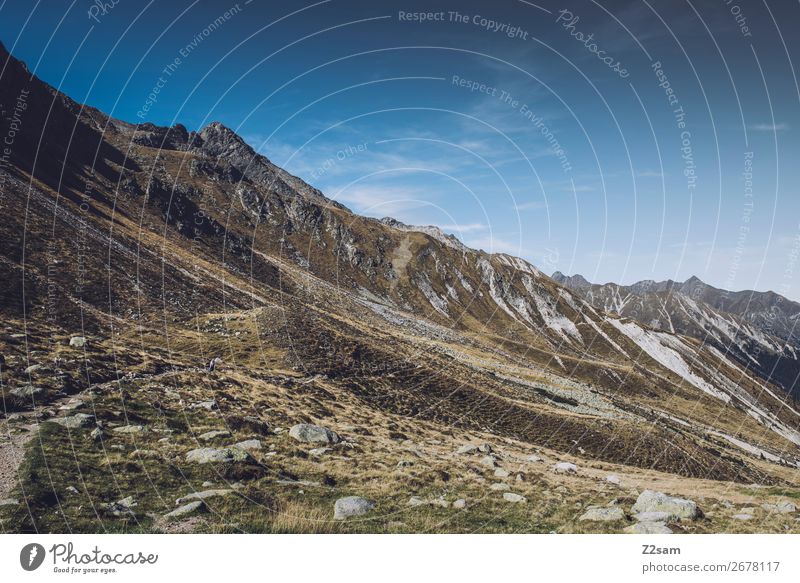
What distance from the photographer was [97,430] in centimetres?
1588

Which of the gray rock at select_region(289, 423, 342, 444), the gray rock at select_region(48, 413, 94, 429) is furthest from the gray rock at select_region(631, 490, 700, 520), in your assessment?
the gray rock at select_region(48, 413, 94, 429)

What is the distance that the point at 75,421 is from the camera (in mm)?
16469

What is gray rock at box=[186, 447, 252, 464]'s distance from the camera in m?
15.5

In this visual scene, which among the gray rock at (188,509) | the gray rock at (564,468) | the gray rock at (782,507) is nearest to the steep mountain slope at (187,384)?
the gray rock at (188,509)

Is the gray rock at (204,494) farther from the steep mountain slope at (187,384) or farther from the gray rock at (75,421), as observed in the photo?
the gray rock at (75,421)

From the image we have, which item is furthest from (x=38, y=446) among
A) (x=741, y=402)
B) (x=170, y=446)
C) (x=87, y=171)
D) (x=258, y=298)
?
(x=741, y=402)

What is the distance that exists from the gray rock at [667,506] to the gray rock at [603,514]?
0.89 m

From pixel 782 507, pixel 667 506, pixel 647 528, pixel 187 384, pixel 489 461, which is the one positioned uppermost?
pixel 782 507

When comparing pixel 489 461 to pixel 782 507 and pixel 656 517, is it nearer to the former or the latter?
pixel 656 517

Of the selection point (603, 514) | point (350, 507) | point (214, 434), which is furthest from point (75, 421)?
point (603, 514)

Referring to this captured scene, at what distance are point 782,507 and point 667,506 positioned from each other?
5.86 m

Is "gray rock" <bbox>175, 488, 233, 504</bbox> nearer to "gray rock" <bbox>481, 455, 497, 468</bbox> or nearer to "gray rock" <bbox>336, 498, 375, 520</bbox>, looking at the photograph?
"gray rock" <bbox>336, 498, 375, 520</bbox>

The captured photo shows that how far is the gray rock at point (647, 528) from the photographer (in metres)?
14.0

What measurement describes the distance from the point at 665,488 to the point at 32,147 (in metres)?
110
